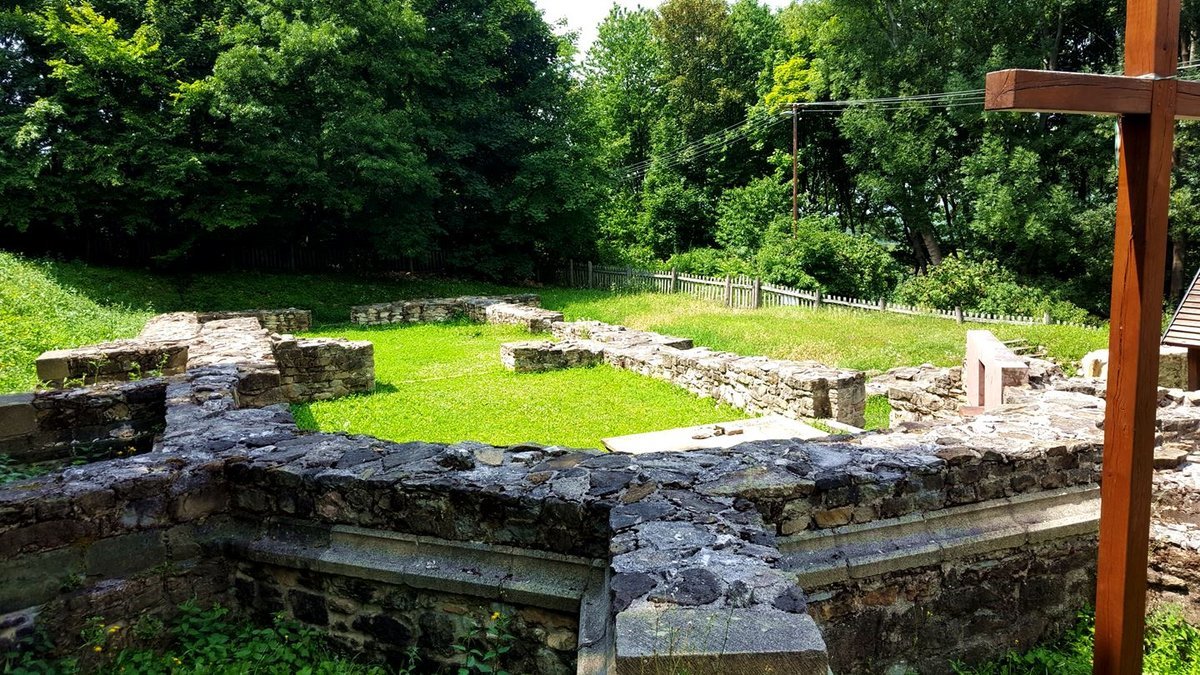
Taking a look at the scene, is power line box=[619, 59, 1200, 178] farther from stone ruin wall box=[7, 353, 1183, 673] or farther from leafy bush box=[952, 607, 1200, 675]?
stone ruin wall box=[7, 353, 1183, 673]

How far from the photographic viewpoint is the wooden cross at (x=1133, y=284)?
3.08 m

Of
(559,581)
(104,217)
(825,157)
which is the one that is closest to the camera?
(559,581)

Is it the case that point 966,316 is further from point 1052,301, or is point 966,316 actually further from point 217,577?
point 217,577

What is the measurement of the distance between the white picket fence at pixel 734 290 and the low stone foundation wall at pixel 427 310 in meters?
5.06

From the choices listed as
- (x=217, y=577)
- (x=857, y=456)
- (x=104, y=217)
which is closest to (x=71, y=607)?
(x=217, y=577)

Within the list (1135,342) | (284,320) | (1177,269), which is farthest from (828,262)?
(1135,342)

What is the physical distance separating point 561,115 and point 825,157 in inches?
512

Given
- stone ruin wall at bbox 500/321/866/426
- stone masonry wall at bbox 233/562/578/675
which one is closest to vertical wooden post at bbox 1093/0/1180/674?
stone masonry wall at bbox 233/562/578/675

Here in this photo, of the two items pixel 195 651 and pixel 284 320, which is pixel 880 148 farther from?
pixel 195 651

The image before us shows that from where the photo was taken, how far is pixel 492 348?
14.6 m

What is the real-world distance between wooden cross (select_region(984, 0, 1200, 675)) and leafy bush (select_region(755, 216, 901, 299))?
18.4 meters

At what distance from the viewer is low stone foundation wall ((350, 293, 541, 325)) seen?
1919 cm

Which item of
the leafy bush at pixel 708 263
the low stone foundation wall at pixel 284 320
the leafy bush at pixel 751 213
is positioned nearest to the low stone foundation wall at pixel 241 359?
the low stone foundation wall at pixel 284 320

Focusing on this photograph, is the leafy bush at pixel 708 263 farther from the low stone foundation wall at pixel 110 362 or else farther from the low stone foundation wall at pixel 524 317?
the low stone foundation wall at pixel 110 362
